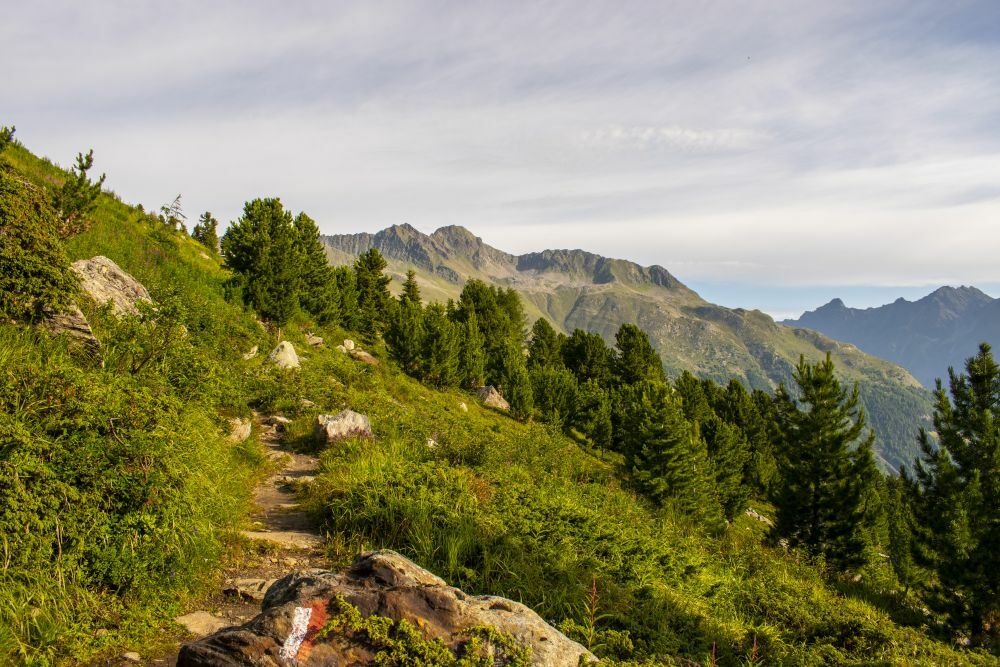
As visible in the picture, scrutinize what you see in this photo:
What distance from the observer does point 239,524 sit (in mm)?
6453

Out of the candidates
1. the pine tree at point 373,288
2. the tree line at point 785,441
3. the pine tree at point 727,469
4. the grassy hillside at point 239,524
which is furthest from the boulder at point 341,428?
the pine tree at point 373,288

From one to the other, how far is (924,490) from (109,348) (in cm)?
3498

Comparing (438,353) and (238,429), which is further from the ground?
(438,353)

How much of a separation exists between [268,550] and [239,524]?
2.15 feet

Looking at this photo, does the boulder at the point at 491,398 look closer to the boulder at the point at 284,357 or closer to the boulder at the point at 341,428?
the boulder at the point at 284,357

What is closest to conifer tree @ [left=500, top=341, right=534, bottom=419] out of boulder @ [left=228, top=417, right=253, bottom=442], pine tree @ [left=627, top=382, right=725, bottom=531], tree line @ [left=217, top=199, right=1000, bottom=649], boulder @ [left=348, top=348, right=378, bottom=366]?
tree line @ [left=217, top=199, right=1000, bottom=649]

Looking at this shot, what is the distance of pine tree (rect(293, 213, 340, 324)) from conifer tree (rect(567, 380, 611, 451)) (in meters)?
23.4

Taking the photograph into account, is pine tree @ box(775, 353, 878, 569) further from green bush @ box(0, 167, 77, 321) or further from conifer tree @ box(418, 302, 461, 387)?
green bush @ box(0, 167, 77, 321)

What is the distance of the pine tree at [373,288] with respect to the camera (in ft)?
170

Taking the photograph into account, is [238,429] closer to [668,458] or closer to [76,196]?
[76,196]

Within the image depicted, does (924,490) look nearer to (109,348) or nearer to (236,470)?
(236,470)

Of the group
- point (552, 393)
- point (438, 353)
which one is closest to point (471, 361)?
point (438, 353)

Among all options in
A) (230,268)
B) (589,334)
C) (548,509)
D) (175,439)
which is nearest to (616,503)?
(548,509)

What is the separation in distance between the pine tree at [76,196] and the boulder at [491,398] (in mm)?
31997
